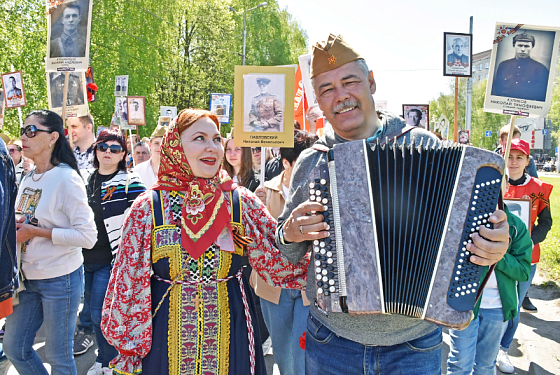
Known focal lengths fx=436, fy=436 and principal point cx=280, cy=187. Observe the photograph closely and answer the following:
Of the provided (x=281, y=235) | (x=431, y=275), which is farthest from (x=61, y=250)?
(x=431, y=275)

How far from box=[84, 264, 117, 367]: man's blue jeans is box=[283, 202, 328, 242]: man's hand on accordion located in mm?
2624

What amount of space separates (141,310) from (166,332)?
0.18m

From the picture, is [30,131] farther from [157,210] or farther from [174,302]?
[174,302]

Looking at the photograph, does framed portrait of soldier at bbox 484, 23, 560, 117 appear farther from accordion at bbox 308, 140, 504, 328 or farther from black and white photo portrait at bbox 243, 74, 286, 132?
accordion at bbox 308, 140, 504, 328

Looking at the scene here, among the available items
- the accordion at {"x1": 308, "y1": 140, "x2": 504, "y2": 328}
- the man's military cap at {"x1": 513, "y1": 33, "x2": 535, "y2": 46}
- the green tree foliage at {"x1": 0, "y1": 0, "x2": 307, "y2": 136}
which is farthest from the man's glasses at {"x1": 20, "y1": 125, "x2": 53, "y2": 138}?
the green tree foliage at {"x1": 0, "y1": 0, "x2": 307, "y2": 136}

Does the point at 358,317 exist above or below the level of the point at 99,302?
above

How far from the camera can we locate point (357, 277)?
73.9 inches

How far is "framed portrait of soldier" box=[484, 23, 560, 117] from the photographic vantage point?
158 inches

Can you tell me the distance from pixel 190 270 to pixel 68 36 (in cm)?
416

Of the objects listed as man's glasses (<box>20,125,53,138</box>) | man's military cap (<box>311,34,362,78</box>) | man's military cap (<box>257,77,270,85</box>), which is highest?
man's military cap (<box>257,77,270,85</box>)

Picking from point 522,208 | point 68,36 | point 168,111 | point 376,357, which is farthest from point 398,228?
point 168,111

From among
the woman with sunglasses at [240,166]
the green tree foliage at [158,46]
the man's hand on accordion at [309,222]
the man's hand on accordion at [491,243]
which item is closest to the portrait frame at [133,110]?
the woman with sunglasses at [240,166]

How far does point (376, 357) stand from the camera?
1967 mm

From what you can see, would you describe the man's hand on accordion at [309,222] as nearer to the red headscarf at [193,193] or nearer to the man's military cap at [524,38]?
the red headscarf at [193,193]
